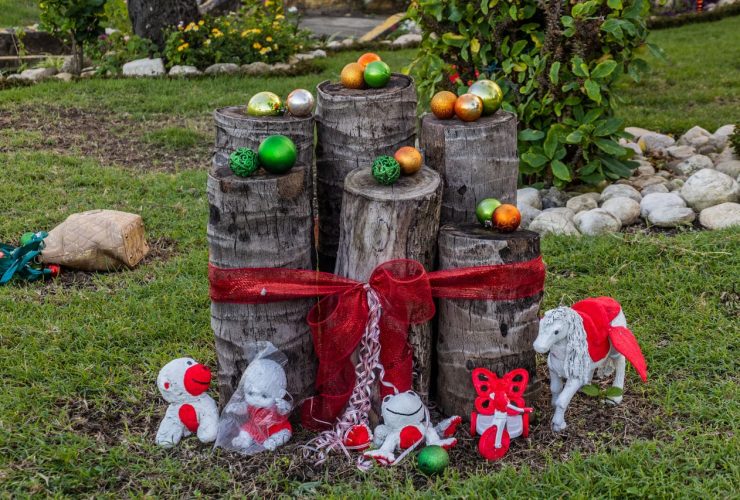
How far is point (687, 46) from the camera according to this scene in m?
11.1

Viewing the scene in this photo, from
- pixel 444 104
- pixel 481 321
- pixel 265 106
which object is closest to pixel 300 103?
pixel 265 106

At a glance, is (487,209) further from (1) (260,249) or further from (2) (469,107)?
(1) (260,249)

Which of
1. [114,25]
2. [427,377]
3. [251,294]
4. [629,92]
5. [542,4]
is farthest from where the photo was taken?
[114,25]

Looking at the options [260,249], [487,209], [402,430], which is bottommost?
[402,430]

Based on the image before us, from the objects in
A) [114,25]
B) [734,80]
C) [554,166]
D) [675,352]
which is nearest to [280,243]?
[675,352]

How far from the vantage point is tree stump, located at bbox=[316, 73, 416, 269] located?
9.84 ft

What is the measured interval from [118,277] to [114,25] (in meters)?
7.54

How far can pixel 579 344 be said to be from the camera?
9.48ft

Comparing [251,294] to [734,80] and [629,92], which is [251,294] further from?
[734,80]

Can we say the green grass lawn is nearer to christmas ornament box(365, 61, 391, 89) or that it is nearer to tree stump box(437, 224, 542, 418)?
tree stump box(437, 224, 542, 418)

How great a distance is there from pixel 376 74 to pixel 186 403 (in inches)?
57.5

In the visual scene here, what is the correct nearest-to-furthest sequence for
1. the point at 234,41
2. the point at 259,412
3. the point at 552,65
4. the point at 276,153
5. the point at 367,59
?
the point at 276,153 < the point at 259,412 < the point at 367,59 < the point at 552,65 < the point at 234,41

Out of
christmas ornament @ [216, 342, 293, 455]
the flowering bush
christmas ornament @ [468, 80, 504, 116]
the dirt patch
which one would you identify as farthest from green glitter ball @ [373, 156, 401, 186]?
the flowering bush

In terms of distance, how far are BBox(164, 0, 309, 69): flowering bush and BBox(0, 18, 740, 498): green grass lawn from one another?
3.75m
